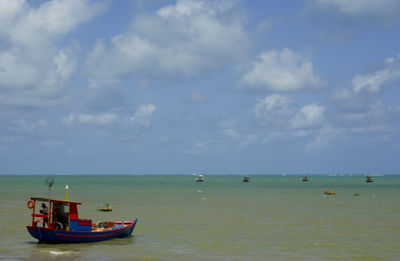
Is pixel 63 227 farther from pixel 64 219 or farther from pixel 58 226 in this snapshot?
pixel 64 219

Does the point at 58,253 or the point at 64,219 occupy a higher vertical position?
the point at 64,219

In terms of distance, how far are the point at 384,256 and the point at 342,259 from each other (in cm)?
351

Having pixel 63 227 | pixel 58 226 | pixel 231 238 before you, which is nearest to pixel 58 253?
pixel 63 227

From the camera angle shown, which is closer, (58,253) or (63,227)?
(58,253)

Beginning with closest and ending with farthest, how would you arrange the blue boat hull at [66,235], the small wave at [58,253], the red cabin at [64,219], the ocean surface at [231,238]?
the small wave at [58,253], the ocean surface at [231,238], the blue boat hull at [66,235], the red cabin at [64,219]

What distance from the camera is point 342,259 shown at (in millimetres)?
35438

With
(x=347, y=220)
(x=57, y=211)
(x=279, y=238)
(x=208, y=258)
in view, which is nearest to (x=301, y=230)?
(x=279, y=238)

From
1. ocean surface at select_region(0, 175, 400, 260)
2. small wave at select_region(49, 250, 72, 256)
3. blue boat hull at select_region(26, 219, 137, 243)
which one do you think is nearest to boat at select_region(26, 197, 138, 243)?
blue boat hull at select_region(26, 219, 137, 243)

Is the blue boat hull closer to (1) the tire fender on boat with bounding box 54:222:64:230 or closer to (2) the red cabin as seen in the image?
(2) the red cabin

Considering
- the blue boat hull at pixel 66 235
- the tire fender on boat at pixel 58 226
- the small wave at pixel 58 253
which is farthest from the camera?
the tire fender on boat at pixel 58 226

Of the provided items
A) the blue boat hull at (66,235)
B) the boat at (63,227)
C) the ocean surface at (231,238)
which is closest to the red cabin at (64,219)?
the boat at (63,227)

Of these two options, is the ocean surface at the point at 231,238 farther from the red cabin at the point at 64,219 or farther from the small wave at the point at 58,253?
the red cabin at the point at 64,219

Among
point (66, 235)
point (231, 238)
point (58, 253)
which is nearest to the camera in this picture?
point (58, 253)

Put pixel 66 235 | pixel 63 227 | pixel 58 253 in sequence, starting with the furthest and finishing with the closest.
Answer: pixel 63 227 < pixel 66 235 < pixel 58 253
